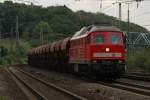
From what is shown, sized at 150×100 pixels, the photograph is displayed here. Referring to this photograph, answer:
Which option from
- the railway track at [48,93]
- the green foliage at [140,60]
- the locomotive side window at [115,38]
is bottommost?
the railway track at [48,93]

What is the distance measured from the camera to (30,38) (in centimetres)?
Answer: 12262

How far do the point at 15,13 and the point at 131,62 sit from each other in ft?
195

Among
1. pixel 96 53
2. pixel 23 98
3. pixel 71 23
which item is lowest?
pixel 23 98

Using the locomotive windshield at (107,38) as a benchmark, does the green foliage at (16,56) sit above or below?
below

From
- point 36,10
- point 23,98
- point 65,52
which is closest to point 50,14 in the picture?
point 36,10

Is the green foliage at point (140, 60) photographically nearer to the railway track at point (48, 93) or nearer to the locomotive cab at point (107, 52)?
the locomotive cab at point (107, 52)

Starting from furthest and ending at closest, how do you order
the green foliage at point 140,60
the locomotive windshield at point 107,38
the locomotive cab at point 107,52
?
the green foliage at point 140,60
the locomotive windshield at point 107,38
the locomotive cab at point 107,52

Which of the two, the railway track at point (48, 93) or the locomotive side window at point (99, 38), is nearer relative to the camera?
the railway track at point (48, 93)

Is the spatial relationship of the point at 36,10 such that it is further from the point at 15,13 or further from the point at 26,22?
the point at 26,22

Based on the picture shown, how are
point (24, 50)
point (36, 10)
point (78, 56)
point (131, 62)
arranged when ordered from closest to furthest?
point (78, 56) → point (131, 62) → point (36, 10) → point (24, 50)

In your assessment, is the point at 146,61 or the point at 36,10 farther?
the point at 36,10

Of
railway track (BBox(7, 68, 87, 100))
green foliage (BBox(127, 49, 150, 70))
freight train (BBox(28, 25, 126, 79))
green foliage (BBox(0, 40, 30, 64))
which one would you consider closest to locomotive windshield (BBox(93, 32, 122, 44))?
freight train (BBox(28, 25, 126, 79))

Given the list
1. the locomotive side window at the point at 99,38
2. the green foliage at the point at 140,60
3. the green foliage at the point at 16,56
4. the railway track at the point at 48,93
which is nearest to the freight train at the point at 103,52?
the locomotive side window at the point at 99,38

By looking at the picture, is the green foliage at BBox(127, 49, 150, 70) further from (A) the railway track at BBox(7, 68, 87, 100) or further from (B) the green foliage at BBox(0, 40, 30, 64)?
(B) the green foliage at BBox(0, 40, 30, 64)
